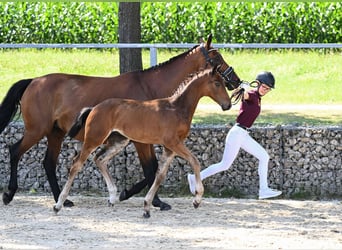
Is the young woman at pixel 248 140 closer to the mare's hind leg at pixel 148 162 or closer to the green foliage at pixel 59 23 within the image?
the mare's hind leg at pixel 148 162

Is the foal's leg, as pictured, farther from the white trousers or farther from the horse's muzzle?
the white trousers

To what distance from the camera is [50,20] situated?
2452 centimetres

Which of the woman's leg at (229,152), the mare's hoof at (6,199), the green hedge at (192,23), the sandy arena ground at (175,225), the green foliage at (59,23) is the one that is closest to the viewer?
the sandy arena ground at (175,225)

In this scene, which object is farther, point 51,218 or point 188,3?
point 188,3

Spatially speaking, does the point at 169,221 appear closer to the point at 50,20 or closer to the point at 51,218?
the point at 51,218

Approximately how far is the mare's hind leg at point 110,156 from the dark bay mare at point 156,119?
19.3 inches

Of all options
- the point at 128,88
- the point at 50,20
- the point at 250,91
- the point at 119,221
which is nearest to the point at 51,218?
the point at 119,221

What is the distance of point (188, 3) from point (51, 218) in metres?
13.1

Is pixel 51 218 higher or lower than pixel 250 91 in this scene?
lower

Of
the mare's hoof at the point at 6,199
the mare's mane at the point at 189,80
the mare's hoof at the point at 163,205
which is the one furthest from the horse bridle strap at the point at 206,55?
the mare's hoof at the point at 6,199

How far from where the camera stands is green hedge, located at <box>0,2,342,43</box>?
24219 mm

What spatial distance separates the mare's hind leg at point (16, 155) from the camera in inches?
511

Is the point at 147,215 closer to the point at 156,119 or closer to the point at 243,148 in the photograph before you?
the point at 156,119

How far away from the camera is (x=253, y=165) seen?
541 inches
